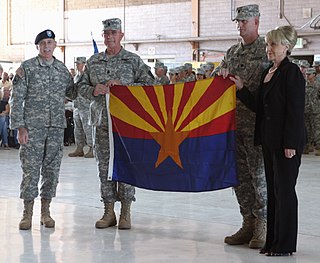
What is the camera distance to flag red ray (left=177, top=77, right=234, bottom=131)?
17.9 ft

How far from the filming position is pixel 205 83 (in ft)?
18.4

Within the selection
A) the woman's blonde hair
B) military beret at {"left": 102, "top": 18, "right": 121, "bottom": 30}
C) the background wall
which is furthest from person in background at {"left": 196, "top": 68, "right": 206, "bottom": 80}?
the woman's blonde hair

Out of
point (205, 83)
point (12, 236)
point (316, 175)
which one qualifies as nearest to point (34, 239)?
point (12, 236)

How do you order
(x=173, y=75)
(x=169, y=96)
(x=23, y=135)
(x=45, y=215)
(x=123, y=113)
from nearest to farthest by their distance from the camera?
(x=169, y=96), (x=23, y=135), (x=123, y=113), (x=45, y=215), (x=173, y=75)

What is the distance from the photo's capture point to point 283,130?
16.2 ft

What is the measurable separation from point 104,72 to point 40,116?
2.16ft

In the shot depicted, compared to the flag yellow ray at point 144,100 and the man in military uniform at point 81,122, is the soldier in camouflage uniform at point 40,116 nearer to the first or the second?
the flag yellow ray at point 144,100

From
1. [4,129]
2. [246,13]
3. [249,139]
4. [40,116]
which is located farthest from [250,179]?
[4,129]

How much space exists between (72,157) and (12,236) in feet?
23.6

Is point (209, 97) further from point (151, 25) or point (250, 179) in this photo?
point (151, 25)

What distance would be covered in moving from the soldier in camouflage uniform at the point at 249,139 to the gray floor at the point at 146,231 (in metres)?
0.17

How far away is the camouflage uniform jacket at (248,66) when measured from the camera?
5.32 meters

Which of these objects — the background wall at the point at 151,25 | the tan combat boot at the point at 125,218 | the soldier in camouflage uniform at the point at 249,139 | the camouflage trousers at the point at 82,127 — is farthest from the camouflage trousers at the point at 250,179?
the background wall at the point at 151,25

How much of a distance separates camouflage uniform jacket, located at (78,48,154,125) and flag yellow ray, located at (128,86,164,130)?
6.3 inches
